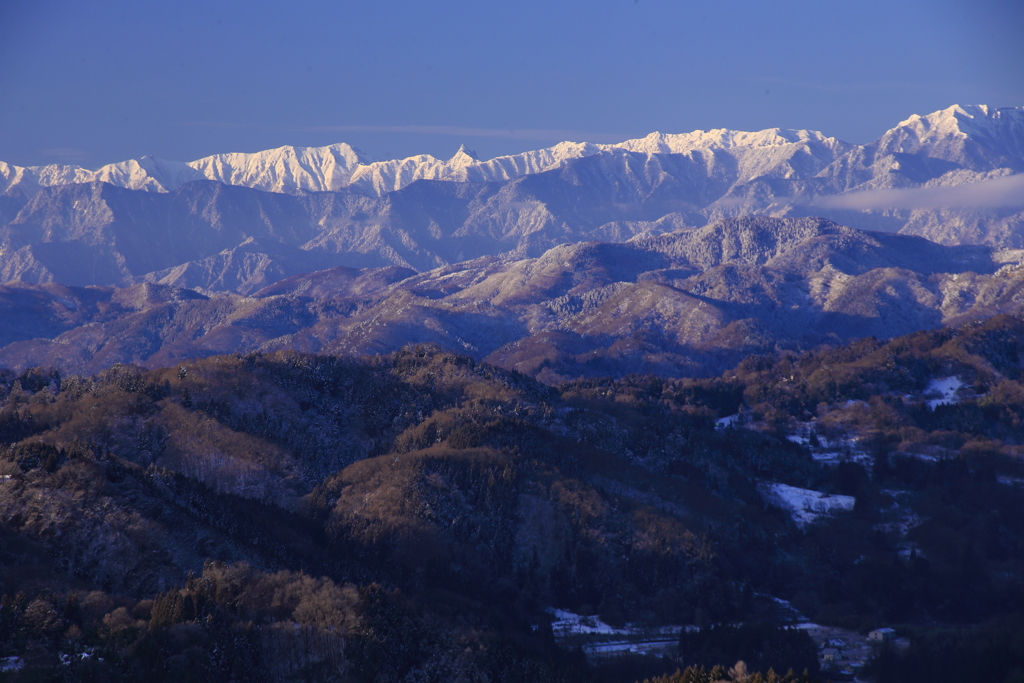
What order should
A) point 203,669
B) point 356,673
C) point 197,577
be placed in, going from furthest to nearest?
point 197,577 → point 356,673 → point 203,669

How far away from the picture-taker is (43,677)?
12475 centimetres

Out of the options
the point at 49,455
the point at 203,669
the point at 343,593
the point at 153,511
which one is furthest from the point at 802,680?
the point at 49,455

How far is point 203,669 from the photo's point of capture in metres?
138

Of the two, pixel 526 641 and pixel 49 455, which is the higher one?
pixel 49 455

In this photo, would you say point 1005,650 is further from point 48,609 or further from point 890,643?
point 48,609

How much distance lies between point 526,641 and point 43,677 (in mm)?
88064

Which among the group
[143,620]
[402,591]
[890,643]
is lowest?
[890,643]

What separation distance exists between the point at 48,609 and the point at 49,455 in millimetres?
60192

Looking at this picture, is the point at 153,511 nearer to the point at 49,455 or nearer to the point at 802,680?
the point at 49,455

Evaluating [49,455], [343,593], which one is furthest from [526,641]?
[49,455]

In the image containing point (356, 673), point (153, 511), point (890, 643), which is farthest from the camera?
point (890, 643)

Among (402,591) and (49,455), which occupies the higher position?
(49,455)

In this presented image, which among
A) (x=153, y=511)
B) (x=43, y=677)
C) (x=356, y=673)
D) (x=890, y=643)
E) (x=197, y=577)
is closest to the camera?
(x=43, y=677)

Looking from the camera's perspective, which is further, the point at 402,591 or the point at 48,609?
the point at 402,591
